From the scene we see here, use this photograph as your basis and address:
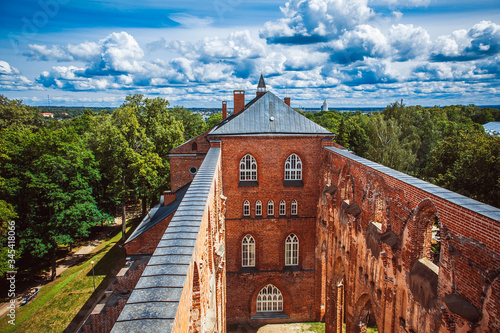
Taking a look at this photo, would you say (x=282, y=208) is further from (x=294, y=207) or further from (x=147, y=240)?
(x=147, y=240)

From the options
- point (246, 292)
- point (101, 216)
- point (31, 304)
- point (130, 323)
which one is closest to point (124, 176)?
point (101, 216)

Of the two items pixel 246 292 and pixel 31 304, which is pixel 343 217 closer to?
pixel 246 292

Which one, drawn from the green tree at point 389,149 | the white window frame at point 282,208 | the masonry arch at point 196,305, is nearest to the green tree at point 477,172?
the green tree at point 389,149

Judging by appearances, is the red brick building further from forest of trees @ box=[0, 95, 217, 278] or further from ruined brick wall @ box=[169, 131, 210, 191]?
forest of trees @ box=[0, 95, 217, 278]

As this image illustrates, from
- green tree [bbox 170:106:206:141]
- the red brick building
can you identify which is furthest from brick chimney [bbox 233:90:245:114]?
green tree [bbox 170:106:206:141]

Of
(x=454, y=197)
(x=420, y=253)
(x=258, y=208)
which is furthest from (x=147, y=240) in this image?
(x=454, y=197)

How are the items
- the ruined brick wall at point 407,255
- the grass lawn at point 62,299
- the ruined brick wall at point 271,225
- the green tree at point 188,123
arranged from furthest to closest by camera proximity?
the green tree at point 188,123 → the ruined brick wall at point 271,225 → the grass lawn at point 62,299 → the ruined brick wall at point 407,255

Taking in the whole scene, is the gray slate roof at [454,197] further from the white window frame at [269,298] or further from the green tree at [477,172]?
the green tree at [477,172]
